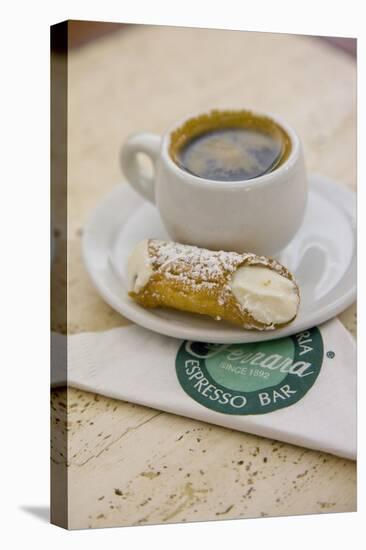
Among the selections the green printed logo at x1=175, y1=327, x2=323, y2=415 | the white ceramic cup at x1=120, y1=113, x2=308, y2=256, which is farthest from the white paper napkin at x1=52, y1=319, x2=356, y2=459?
the white ceramic cup at x1=120, y1=113, x2=308, y2=256

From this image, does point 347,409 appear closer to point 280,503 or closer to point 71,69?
point 280,503

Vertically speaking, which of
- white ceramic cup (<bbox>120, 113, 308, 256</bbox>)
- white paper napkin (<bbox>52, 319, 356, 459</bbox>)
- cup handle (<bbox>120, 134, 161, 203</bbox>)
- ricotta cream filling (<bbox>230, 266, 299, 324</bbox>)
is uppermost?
cup handle (<bbox>120, 134, 161, 203</bbox>)

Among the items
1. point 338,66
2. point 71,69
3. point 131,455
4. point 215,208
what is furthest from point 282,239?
point 71,69

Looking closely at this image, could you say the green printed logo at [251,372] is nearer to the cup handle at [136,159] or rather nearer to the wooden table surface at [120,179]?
the wooden table surface at [120,179]

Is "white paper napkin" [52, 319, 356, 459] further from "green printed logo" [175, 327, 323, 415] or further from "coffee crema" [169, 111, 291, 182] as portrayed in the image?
"coffee crema" [169, 111, 291, 182]

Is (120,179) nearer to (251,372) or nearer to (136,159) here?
(136,159)

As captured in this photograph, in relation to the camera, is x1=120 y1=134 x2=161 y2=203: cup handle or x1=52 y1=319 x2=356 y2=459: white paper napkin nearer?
x1=52 y1=319 x2=356 y2=459: white paper napkin

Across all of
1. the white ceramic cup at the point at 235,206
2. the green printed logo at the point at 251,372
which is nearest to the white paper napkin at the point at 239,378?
the green printed logo at the point at 251,372
